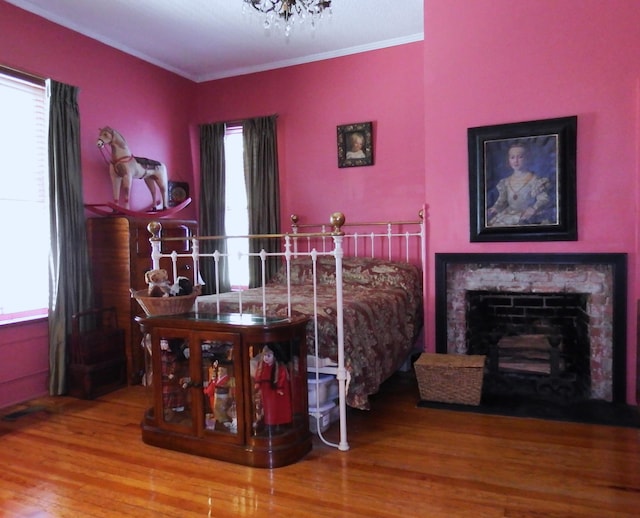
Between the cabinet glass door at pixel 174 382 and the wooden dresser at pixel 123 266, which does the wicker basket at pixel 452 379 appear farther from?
the wooden dresser at pixel 123 266

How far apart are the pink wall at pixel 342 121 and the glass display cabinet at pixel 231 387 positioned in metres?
2.23

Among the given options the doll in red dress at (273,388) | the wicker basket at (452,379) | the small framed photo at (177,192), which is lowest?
the wicker basket at (452,379)

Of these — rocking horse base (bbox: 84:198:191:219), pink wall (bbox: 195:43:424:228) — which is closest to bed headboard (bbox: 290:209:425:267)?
pink wall (bbox: 195:43:424:228)

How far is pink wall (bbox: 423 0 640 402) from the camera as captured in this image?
299 centimetres

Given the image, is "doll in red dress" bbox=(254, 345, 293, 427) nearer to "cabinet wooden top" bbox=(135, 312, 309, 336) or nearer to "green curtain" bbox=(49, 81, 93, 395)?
"cabinet wooden top" bbox=(135, 312, 309, 336)

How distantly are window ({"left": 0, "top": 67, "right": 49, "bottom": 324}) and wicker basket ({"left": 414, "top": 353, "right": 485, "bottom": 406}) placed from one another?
278 cm

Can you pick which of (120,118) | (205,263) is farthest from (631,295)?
(120,118)

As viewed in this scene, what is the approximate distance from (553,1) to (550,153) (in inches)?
37.9

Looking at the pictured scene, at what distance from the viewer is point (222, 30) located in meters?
3.98

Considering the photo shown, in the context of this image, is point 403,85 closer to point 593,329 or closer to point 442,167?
point 442,167

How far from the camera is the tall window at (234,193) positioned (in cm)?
489

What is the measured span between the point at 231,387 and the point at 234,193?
2863mm

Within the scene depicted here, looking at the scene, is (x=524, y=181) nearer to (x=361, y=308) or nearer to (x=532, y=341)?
(x=532, y=341)

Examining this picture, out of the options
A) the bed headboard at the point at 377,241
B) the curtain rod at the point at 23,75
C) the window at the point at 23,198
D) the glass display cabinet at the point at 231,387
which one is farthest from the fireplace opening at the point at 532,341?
the curtain rod at the point at 23,75
